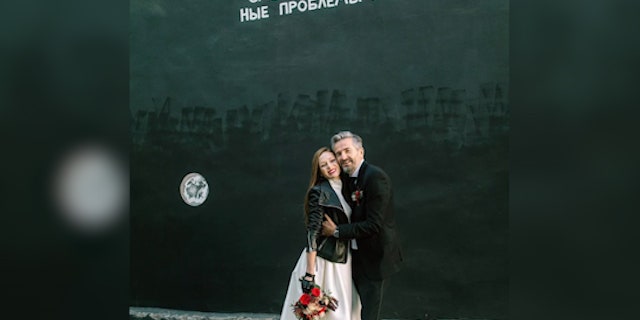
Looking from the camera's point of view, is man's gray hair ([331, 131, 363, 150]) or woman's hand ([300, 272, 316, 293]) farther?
man's gray hair ([331, 131, 363, 150])

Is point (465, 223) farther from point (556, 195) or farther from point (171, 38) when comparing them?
point (171, 38)

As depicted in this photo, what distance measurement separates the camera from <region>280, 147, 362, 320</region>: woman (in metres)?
5.70

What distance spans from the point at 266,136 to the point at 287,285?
4.15 ft

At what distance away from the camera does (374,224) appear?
5.62 meters

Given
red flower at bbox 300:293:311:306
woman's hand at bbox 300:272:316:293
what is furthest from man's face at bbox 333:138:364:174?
red flower at bbox 300:293:311:306

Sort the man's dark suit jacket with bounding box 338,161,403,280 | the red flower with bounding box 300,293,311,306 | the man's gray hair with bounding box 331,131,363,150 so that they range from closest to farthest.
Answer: the man's dark suit jacket with bounding box 338,161,403,280, the red flower with bounding box 300,293,311,306, the man's gray hair with bounding box 331,131,363,150

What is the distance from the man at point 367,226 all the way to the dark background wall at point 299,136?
438mm

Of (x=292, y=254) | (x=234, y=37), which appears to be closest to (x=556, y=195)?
(x=292, y=254)

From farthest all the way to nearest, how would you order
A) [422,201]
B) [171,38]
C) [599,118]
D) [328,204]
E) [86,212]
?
[171,38], [86,212], [422,201], [328,204], [599,118]

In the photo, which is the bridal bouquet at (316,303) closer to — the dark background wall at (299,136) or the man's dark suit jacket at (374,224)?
the man's dark suit jacket at (374,224)

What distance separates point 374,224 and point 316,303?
71 cm

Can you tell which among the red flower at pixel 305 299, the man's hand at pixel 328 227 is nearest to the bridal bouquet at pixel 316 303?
the red flower at pixel 305 299

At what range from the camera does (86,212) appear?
6.61m

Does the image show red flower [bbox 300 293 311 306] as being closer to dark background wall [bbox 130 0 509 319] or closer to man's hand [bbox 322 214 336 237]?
man's hand [bbox 322 214 336 237]
